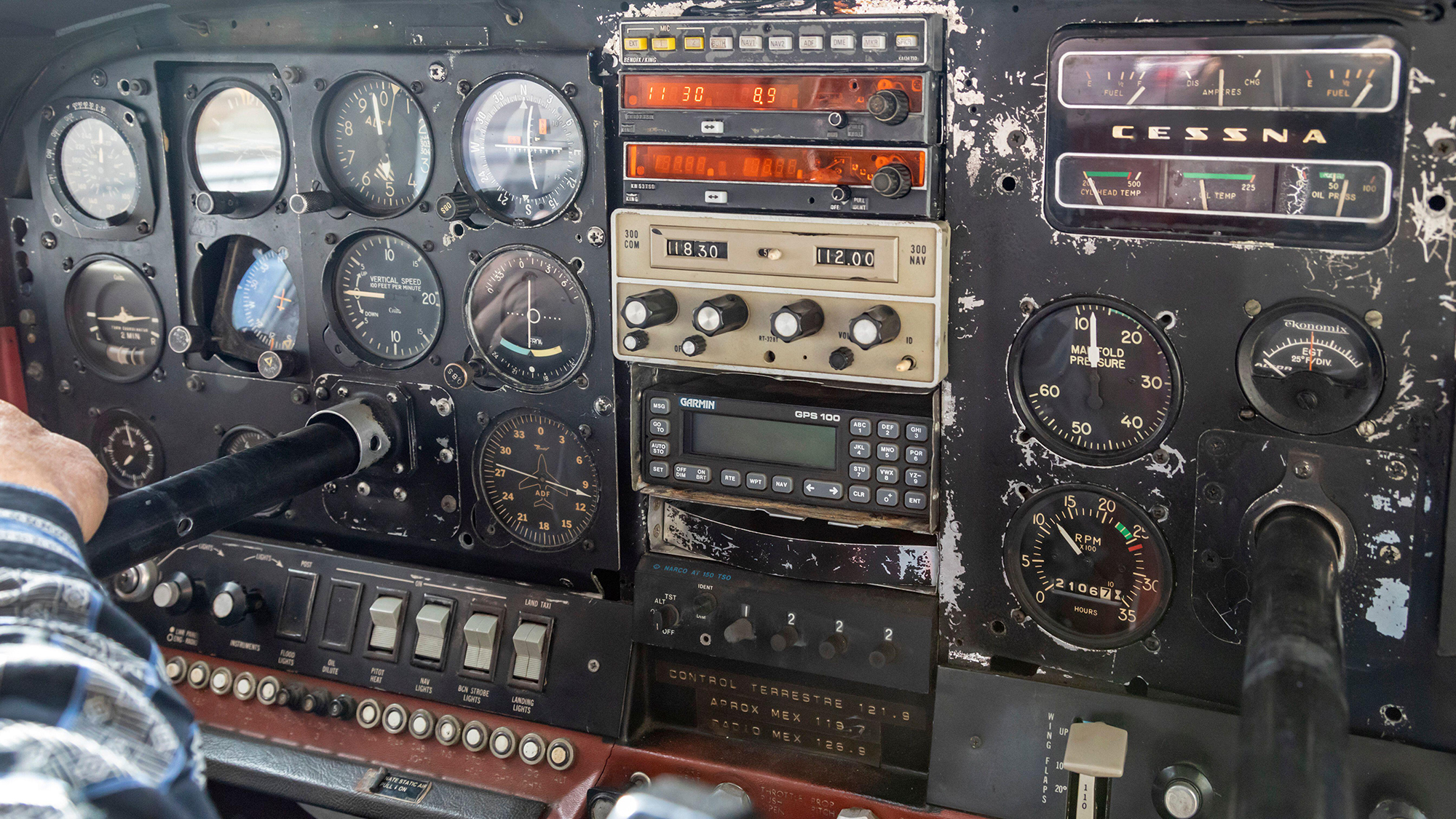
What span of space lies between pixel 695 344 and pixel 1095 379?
0.81m

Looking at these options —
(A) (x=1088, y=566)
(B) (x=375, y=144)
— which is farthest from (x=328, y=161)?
(A) (x=1088, y=566)

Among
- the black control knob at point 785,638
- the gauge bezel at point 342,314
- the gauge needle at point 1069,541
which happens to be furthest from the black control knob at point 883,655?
the gauge bezel at point 342,314

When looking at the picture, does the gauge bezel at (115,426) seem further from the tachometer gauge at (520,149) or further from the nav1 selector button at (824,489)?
the nav1 selector button at (824,489)

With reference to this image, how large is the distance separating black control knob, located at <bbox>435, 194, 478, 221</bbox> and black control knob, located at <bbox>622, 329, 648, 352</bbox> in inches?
21.6

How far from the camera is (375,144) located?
2943 millimetres

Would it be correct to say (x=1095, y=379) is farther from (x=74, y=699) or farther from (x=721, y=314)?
(x=74, y=699)

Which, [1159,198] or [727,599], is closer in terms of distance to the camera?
[1159,198]

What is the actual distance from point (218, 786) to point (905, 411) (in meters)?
1.98

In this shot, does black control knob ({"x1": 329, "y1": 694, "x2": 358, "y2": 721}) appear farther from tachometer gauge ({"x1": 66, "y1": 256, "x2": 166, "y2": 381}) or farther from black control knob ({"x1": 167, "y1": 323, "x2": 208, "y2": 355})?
tachometer gauge ({"x1": 66, "y1": 256, "x2": 166, "y2": 381})

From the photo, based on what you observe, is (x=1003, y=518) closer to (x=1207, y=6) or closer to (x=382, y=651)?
(x=1207, y=6)

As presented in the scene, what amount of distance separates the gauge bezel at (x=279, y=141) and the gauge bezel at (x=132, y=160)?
0.12 metres

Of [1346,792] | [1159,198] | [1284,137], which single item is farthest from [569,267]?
[1346,792]

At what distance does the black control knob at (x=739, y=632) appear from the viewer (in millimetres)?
2523

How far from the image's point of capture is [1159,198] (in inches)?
84.2
